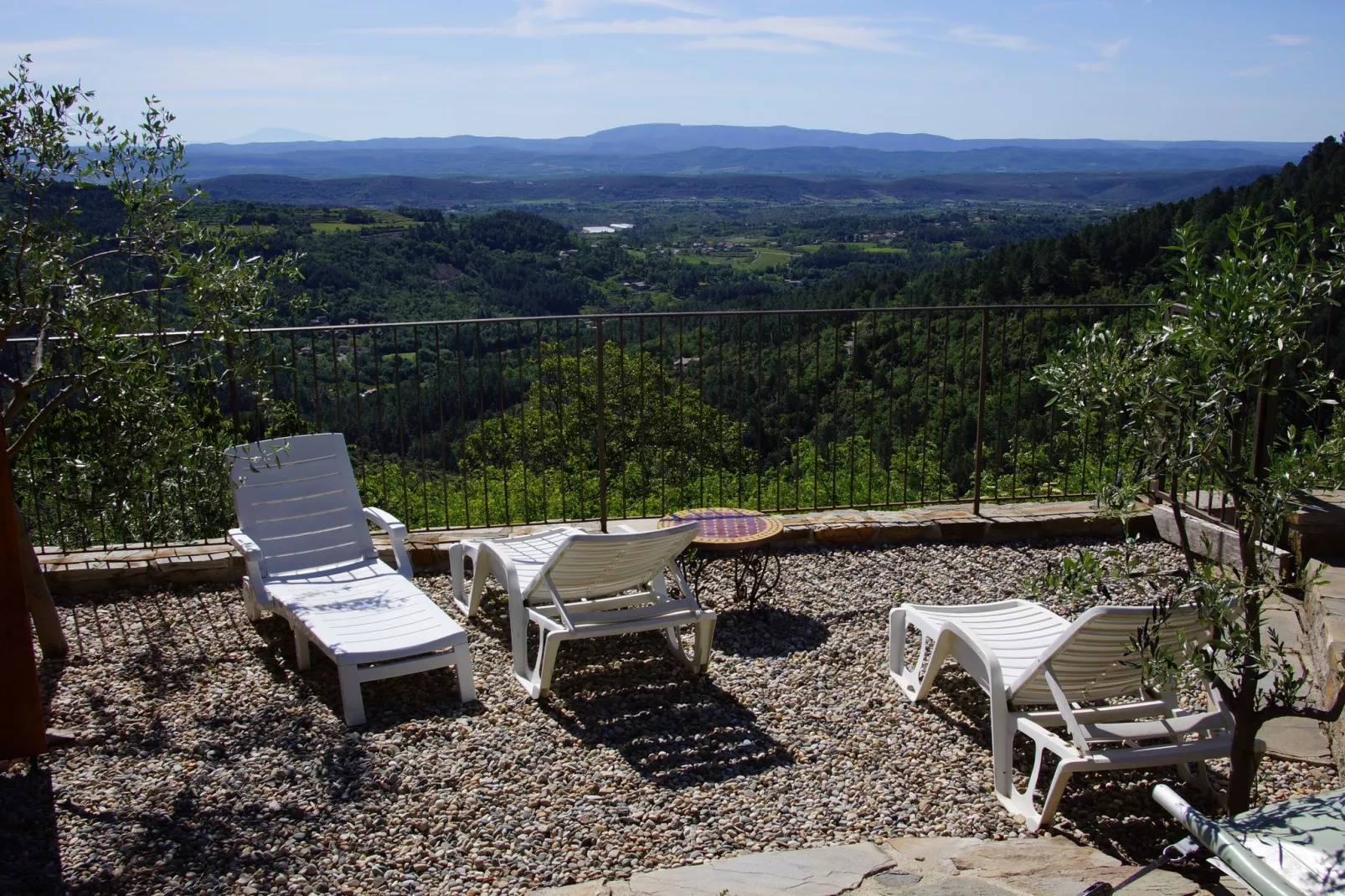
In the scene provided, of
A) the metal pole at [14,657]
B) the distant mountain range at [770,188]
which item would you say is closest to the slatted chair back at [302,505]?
the metal pole at [14,657]

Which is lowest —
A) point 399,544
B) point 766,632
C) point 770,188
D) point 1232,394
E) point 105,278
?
point 766,632

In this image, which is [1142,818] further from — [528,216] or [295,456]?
[528,216]

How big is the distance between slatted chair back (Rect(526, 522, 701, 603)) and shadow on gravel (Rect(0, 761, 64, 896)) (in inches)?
71.0

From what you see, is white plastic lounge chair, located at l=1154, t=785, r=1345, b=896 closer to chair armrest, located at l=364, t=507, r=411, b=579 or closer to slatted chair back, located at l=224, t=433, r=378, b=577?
chair armrest, located at l=364, t=507, r=411, b=579

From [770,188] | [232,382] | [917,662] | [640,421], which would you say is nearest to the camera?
[917,662]

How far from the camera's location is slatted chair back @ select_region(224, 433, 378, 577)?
4.91m

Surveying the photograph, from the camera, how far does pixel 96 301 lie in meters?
3.62

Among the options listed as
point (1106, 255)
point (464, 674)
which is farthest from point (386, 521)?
point (1106, 255)

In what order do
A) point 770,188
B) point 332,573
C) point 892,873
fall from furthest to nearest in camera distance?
point 770,188
point 332,573
point 892,873

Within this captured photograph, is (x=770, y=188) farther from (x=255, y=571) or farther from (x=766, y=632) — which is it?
(x=255, y=571)

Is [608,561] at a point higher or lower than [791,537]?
higher

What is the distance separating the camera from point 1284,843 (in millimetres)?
2031

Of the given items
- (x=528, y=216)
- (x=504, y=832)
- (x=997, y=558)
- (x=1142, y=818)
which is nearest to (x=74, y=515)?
(x=504, y=832)

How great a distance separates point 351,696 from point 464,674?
1.42 feet
